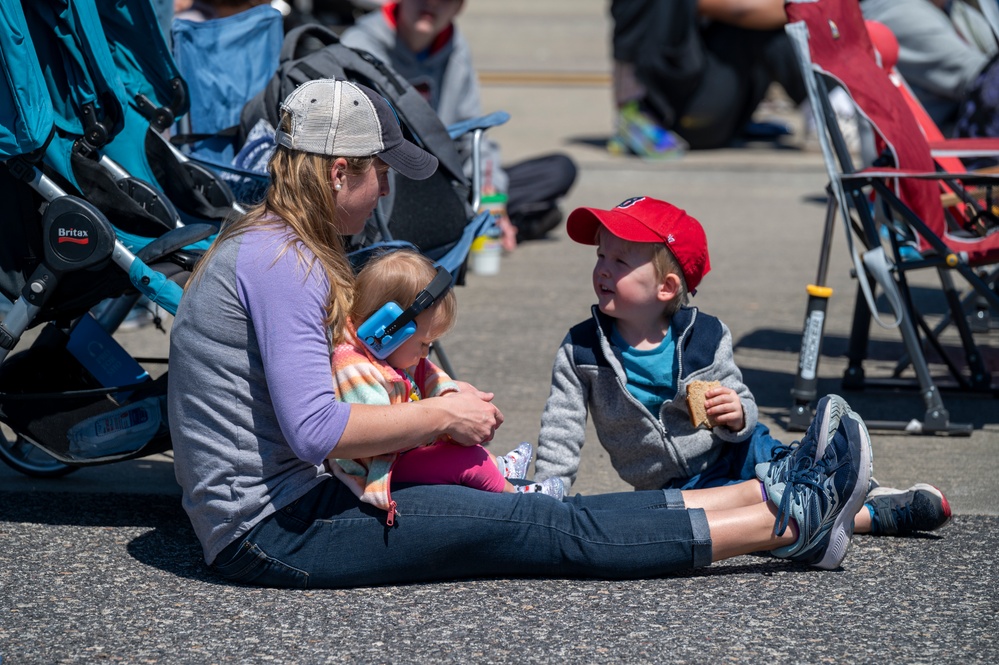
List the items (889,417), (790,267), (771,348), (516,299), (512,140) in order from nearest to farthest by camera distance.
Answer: (889,417) < (771,348) < (516,299) < (790,267) < (512,140)

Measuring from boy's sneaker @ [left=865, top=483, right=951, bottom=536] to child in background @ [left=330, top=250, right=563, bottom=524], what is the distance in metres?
1.03

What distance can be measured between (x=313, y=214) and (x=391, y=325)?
31 cm

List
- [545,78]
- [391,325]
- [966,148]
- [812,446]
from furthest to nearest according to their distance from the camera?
[545,78] < [966,148] < [812,446] < [391,325]

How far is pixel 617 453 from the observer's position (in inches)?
136

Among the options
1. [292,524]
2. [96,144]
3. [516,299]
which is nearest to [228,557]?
[292,524]

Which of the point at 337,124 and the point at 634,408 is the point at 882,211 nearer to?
the point at 634,408

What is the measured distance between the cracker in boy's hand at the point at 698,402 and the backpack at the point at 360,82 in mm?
1307

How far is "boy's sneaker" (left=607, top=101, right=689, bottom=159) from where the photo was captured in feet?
33.9

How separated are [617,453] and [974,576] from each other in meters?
0.94

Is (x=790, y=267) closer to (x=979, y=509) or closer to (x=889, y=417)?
(x=889, y=417)

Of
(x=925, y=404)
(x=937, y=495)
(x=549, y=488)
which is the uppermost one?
(x=549, y=488)

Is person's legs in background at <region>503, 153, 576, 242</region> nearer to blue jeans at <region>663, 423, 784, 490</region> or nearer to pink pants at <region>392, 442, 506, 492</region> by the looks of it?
blue jeans at <region>663, 423, 784, 490</region>

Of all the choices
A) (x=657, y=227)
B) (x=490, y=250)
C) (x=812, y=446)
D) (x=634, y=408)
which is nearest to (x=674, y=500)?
(x=634, y=408)

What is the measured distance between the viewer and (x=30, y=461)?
3871 millimetres
